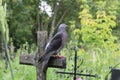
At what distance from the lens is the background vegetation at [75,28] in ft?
13.1

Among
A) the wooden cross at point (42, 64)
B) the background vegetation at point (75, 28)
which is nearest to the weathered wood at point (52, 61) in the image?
the wooden cross at point (42, 64)

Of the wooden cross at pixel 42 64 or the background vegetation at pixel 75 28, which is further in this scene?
the background vegetation at pixel 75 28

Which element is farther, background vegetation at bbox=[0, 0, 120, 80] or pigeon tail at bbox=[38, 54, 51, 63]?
background vegetation at bbox=[0, 0, 120, 80]

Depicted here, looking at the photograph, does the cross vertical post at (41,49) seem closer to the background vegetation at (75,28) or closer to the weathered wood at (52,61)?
the weathered wood at (52,61)

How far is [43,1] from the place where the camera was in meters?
11.5

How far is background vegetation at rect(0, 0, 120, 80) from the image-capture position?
398 cm

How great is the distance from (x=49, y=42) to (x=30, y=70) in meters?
1.27

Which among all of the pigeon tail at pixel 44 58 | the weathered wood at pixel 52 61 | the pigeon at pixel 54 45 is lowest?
the weathered wood at pixel 52 61

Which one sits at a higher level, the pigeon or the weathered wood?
the pigeon

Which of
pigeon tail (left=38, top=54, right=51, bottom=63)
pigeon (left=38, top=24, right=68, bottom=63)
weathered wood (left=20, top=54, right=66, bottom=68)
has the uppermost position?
pigeon (left=38, top=24, right=68, bottom=63)

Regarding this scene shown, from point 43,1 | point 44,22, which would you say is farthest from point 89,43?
point 44,22

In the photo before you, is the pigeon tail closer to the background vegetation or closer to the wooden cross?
the wooden cross

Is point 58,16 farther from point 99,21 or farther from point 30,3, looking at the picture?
point 99,21

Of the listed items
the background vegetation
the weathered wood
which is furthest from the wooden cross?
the background vegetation
